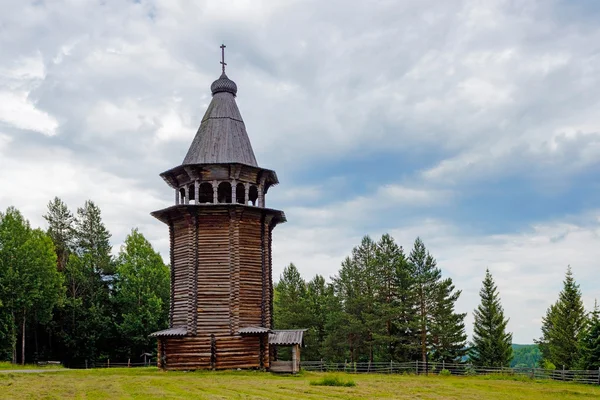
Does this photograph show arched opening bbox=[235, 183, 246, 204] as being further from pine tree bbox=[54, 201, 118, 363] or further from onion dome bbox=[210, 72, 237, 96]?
pine tree bbox=[54, 201, 118, 363]

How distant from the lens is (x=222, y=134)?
131 ft

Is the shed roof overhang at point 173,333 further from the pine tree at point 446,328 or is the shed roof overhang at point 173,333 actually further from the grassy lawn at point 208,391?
the pine tree at point 446,328

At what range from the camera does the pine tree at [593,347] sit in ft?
134

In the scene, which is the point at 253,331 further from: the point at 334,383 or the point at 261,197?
the point at 334,383

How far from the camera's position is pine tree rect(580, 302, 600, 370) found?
134 feet

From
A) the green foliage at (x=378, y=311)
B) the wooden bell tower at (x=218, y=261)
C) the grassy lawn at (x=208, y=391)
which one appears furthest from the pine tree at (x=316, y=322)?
the grassy lawn at (x=208, y=391)

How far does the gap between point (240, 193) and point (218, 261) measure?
5430 mm

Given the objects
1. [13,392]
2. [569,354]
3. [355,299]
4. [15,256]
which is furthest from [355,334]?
Result: [13,392]

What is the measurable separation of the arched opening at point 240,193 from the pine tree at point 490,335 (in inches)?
1052

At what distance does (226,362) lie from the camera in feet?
117

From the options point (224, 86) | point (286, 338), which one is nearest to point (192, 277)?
point (286, 338)

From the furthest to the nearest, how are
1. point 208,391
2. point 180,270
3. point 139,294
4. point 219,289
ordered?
point 139,294
point 180,270
point 219,289
point 208,391

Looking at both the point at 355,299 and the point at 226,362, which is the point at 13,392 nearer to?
the point at 226,362

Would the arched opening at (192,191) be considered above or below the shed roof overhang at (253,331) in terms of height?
above
